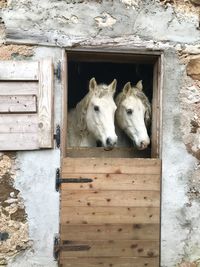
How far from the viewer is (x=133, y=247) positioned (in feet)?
16.8

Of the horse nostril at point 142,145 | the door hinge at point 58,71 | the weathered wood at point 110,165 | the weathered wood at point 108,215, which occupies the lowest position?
the weathered wood at point 108,215

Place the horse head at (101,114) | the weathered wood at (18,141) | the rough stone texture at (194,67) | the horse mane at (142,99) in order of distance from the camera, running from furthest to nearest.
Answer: the horse mane at (142,99)
the rough stone texture at (194,67)
the horse head at (101,114)
the weathered wood at (18,141)

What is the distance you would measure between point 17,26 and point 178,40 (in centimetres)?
161

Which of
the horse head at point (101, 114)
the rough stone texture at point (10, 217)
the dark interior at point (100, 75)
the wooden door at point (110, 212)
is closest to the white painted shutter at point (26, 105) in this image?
the rough stone texture at point (10, 217)

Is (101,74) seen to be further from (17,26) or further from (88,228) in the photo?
(88,228)

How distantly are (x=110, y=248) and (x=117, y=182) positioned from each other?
2.11ft

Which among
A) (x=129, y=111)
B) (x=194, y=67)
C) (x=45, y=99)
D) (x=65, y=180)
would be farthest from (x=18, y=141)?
(x=194, y=67)

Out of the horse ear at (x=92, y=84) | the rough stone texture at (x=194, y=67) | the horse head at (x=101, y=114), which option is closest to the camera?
the horse head at (x=101, y=114)

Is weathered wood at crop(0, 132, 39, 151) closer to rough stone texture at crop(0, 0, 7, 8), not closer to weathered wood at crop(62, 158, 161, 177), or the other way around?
→ weathered wood at crop(62, 158, 161, 177)

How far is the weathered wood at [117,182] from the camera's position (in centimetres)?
505

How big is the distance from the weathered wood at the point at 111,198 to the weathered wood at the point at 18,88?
3.33 feet

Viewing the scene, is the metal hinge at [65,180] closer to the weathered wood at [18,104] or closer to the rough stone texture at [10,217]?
the rough stone texture at [10,217]

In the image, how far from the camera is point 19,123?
16.4 ft

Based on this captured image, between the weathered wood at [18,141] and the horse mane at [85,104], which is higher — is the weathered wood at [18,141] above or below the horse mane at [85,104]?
below
